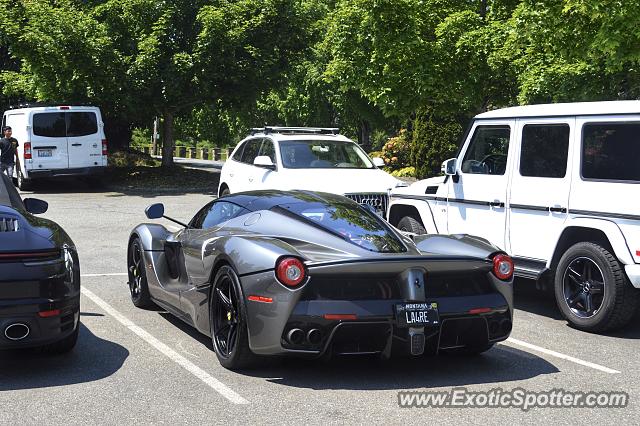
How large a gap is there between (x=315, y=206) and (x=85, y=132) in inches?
716

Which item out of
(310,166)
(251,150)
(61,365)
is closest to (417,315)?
(61,365)

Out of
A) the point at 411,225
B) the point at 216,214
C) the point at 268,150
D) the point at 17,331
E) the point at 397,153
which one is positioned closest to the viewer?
the point at 17,331

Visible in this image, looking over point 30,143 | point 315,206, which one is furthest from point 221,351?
point 30,143

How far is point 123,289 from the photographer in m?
9.57

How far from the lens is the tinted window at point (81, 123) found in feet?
77.7

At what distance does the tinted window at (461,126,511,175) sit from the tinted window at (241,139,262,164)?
5567 mm

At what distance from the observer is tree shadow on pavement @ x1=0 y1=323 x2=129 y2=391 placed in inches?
230

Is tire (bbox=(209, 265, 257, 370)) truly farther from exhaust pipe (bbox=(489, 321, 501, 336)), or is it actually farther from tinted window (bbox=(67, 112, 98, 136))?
tinted window (bbox=(67, 112, 98, 136))

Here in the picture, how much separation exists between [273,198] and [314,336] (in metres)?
1.81

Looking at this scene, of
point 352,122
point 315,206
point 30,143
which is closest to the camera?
point 315,206

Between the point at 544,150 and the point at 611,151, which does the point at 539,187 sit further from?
the point at 611,151

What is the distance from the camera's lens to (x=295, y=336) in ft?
18.6

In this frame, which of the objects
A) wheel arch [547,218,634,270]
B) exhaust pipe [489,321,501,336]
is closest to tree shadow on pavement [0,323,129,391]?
exhaust pipe [489,321,501,336]

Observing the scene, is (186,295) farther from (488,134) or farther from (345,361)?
(488,134)
